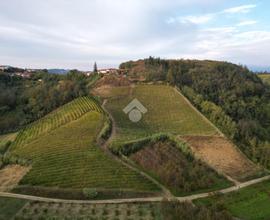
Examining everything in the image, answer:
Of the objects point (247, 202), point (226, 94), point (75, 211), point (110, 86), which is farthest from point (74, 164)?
point (226, 94)

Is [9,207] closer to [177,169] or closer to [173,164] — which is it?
[177,169]

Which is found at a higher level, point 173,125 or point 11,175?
point 173,125

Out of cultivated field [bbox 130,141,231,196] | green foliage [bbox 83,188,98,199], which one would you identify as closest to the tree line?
cultivated field [bbox 130,141,231,196]

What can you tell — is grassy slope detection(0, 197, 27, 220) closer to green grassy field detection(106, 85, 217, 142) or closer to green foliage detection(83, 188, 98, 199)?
green foliage detection(83, 188, 98, 199)

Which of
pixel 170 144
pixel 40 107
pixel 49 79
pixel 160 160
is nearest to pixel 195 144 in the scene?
pixel 170 144

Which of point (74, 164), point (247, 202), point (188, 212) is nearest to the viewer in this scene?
point (188, 212)

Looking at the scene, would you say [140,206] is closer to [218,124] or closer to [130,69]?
[218,124]
